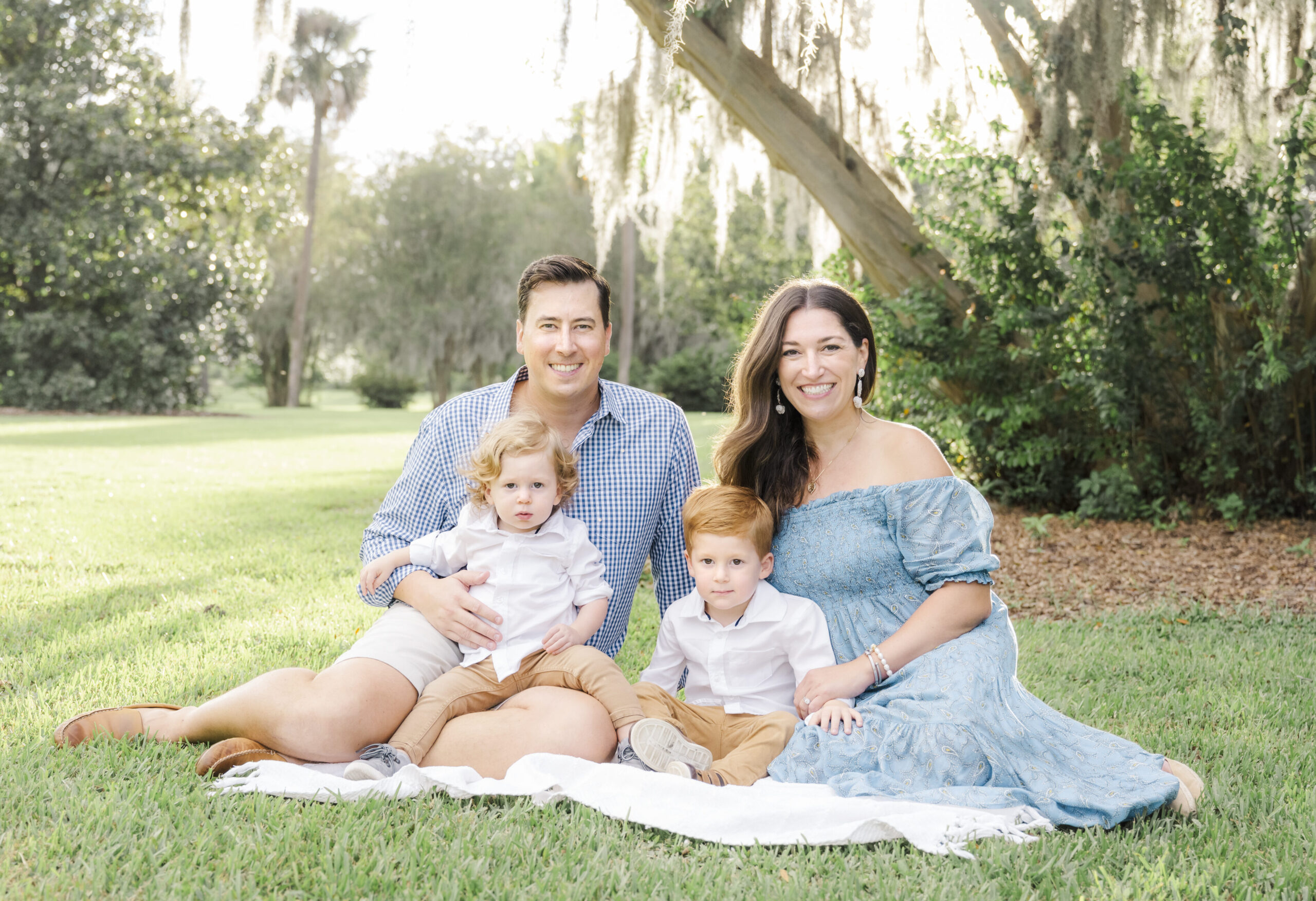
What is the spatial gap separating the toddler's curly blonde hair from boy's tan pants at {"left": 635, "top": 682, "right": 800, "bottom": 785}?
69 centimetres

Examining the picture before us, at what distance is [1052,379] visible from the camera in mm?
6902

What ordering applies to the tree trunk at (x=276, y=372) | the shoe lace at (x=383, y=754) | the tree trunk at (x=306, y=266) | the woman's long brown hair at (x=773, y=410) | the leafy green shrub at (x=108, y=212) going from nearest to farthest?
the shoe lace at (x=383, y=754) < the woman's long brown hair at (x=773, y=410) < the leafy green shrub at (x=108, y=212) < the tree trunk at (x=306, y=266) < the tree trunk at (x=276, y=372)

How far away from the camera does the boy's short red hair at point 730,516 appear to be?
2.84m

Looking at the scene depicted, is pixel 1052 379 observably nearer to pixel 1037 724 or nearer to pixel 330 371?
pixel 1037 724

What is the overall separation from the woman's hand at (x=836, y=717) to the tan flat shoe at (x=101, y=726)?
189 centimetres

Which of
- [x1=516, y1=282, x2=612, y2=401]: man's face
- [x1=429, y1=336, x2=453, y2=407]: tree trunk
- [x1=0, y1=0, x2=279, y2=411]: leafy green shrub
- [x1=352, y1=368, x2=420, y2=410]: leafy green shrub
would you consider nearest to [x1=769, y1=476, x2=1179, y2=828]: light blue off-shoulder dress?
[x1=516, y1=282, x2=612, y2=401]: man's face

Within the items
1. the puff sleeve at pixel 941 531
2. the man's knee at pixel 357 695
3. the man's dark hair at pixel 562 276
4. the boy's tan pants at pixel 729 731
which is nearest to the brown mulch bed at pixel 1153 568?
the puff sleeve at pixel 941 531

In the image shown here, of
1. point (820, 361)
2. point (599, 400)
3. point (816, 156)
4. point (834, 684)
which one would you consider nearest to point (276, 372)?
point (816, 156)

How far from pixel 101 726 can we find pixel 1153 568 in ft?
17.6

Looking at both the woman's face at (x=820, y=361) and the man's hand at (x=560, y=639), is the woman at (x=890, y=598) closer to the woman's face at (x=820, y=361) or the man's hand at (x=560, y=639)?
the woman's face at (x=820, y=361)

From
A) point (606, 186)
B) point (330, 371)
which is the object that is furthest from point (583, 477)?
point (330, 371)

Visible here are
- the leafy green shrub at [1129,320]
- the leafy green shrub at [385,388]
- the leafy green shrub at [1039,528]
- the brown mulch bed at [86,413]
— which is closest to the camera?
the leafy green shrub at [1129,320]

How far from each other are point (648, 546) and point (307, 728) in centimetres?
123

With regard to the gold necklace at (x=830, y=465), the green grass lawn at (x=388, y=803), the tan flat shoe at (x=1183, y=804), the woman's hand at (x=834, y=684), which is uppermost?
the gold necklace at (x=830, y=465)
